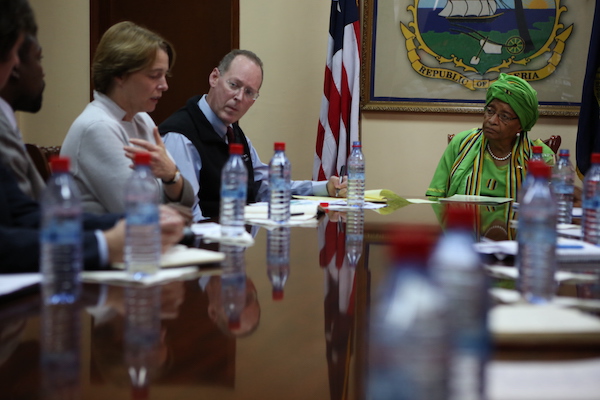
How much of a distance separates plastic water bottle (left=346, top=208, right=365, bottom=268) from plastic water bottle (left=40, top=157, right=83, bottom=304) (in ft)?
2.02

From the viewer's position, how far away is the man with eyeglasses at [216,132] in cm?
285

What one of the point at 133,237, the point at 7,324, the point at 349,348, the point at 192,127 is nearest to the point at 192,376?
the point at 349,348

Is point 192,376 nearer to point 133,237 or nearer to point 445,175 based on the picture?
point 133,237

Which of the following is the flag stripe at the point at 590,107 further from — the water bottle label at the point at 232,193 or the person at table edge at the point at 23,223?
the person at table edge at the point at 23,223

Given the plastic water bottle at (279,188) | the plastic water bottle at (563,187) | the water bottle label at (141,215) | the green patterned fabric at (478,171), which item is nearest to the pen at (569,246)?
the plastic water bottle at (563,187)

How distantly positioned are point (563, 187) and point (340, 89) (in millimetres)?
2252

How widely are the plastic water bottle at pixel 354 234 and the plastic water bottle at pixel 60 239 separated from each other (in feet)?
2.02

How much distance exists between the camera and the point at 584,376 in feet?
2.26

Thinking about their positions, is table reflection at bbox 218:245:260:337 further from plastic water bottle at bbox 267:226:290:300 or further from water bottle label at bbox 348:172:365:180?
water bottle label at bbox 348:172:365:180

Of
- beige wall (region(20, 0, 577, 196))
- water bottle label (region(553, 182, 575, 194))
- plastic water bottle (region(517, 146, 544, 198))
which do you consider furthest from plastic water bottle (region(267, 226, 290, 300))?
beige wall (region(20, 0, 577, 196))

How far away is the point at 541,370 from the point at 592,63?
161 inches

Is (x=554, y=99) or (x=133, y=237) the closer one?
(x=133, y=237)

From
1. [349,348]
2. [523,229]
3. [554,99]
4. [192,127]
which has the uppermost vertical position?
[554,99]

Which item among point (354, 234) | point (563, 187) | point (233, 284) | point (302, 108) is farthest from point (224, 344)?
point (302, 108)
